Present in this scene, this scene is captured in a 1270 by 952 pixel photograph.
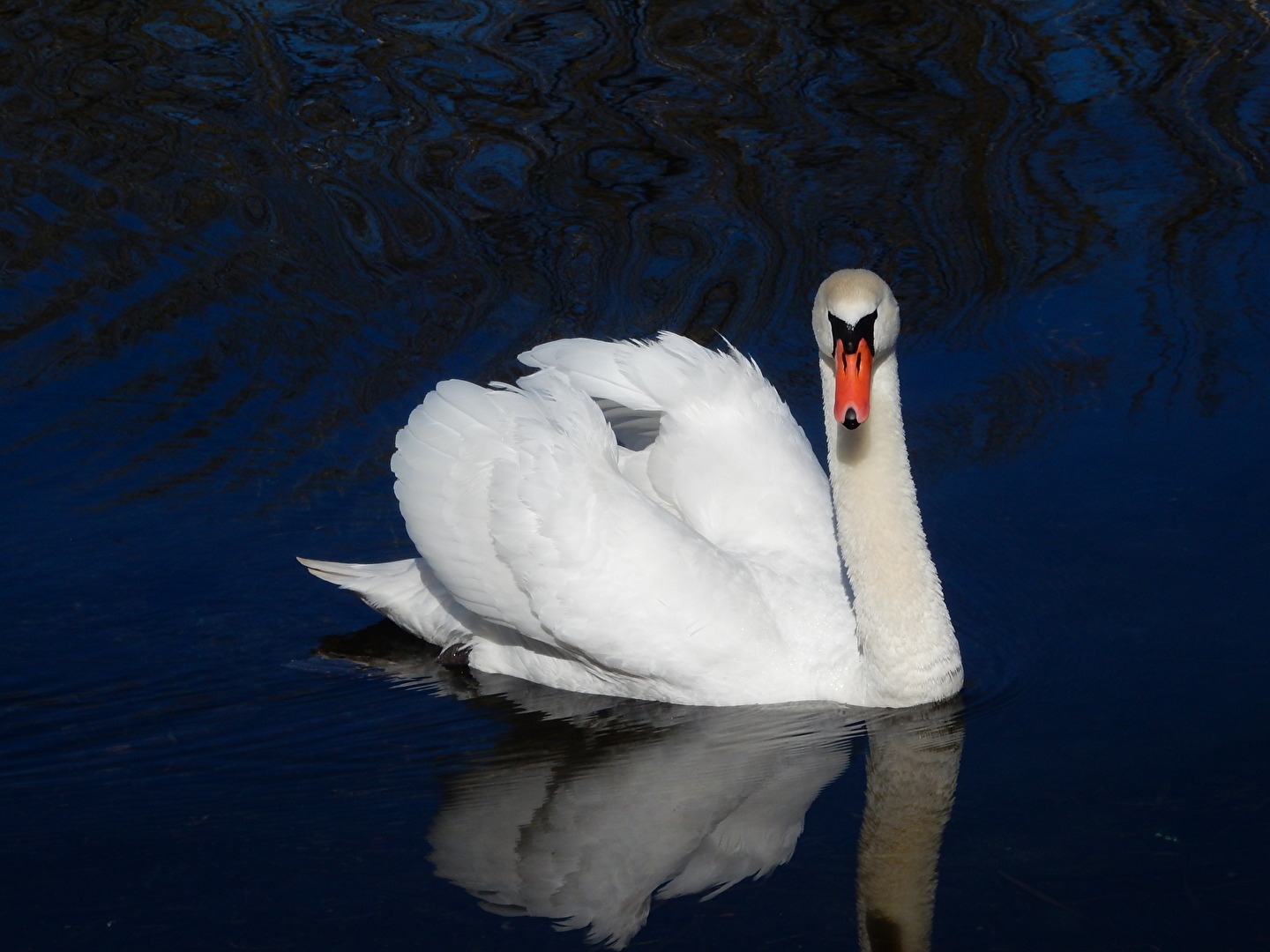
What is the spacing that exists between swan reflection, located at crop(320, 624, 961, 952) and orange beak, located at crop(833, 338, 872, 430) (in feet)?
3.76

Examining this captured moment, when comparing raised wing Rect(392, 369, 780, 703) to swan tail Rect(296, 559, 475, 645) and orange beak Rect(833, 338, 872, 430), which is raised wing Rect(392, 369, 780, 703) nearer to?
swan tail Rect(296, 559, 475, 645)

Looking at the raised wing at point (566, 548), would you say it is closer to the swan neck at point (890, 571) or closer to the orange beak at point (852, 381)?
the swan neck at point (890, 571)

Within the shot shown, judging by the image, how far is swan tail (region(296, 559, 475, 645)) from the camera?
673 cm

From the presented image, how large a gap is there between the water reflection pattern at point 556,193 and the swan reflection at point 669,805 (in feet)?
7.38

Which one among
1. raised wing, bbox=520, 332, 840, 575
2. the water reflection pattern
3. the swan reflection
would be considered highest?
the water reflection pattern

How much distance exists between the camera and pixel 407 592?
268 inches

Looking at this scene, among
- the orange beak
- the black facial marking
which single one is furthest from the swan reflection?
the black facial marking

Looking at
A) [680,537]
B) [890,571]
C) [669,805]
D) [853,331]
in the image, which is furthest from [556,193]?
[669,805]

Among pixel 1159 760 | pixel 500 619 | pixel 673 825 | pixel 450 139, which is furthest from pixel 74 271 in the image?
pixel 1159 760

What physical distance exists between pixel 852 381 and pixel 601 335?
4011mm

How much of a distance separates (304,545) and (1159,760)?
3.69 metres

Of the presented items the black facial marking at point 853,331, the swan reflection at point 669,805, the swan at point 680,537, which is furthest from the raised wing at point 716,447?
the black facial marking at point 853,331

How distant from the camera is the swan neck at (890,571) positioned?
19.3ft

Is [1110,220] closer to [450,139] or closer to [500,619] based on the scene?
[450,139]
